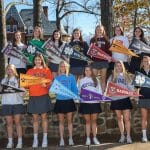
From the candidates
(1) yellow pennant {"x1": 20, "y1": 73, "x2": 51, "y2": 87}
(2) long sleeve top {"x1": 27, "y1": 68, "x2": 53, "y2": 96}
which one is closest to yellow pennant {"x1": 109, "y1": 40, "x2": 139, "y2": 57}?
(2) long sleeve top {"x1": 27, "y1": 68, "x2": 53, "y2": 96}

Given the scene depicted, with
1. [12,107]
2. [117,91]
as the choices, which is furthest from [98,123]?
[12,107]

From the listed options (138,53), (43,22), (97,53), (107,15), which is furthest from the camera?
(43,22)

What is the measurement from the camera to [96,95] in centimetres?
1066

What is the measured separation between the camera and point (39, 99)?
10.6 meters

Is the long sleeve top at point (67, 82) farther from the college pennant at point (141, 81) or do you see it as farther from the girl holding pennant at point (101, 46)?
the college pennant at point (141, 81)

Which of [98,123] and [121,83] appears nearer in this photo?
[121,83]

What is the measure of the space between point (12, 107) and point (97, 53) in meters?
2.47

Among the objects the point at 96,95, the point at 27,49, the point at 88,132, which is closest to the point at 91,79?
the point at 96,95

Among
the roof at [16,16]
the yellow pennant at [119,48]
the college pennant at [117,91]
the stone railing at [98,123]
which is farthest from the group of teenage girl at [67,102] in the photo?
the roof at [16,16]

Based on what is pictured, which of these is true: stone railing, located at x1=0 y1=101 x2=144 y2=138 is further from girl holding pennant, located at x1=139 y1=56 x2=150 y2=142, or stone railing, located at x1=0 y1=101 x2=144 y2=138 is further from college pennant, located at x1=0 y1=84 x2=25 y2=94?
college pennant, located at x1=0 y1=84 x2=25 y2=94

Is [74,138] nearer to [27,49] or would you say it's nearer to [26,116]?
[26,116]

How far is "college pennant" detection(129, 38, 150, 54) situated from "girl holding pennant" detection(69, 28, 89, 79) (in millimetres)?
1151

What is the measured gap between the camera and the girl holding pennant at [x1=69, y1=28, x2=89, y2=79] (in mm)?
11500

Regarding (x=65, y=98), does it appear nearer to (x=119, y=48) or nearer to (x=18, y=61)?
(x=18, y=61)
